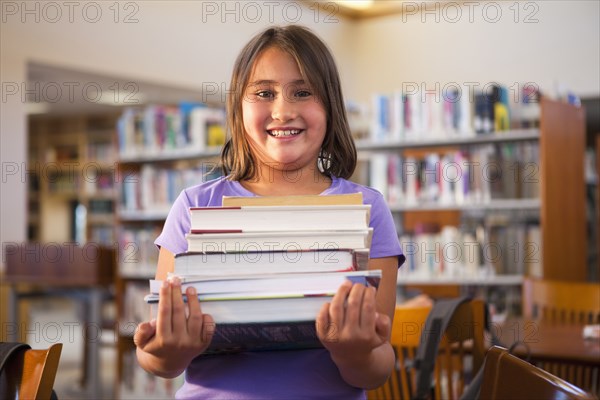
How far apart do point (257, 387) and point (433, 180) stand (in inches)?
146

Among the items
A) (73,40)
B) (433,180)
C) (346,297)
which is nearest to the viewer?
(346,297)

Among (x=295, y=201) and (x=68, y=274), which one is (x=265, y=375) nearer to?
(x=295, y=201)

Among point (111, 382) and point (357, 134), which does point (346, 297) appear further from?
point (111, 382)

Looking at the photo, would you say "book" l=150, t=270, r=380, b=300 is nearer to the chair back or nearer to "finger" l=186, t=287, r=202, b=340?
"finger" l=186, t=287, r=202, b=340

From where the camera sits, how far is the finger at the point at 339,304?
0.80 m

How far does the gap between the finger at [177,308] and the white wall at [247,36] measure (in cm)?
515

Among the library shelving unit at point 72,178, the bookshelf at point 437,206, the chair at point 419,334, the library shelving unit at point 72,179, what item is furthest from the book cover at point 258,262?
the library shelving unit at point 72,179

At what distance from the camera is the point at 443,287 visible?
4629 mm

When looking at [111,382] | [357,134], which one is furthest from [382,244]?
[111,382]

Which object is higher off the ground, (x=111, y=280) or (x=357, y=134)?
(x=357, y=134)

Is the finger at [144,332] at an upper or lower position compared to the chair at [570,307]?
upper

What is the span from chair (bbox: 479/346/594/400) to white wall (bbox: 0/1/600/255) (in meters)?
4.84

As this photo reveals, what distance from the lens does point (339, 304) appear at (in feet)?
2.61

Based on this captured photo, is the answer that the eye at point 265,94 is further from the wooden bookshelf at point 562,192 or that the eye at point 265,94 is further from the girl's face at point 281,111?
the wooden bookshelf at point 562,192
